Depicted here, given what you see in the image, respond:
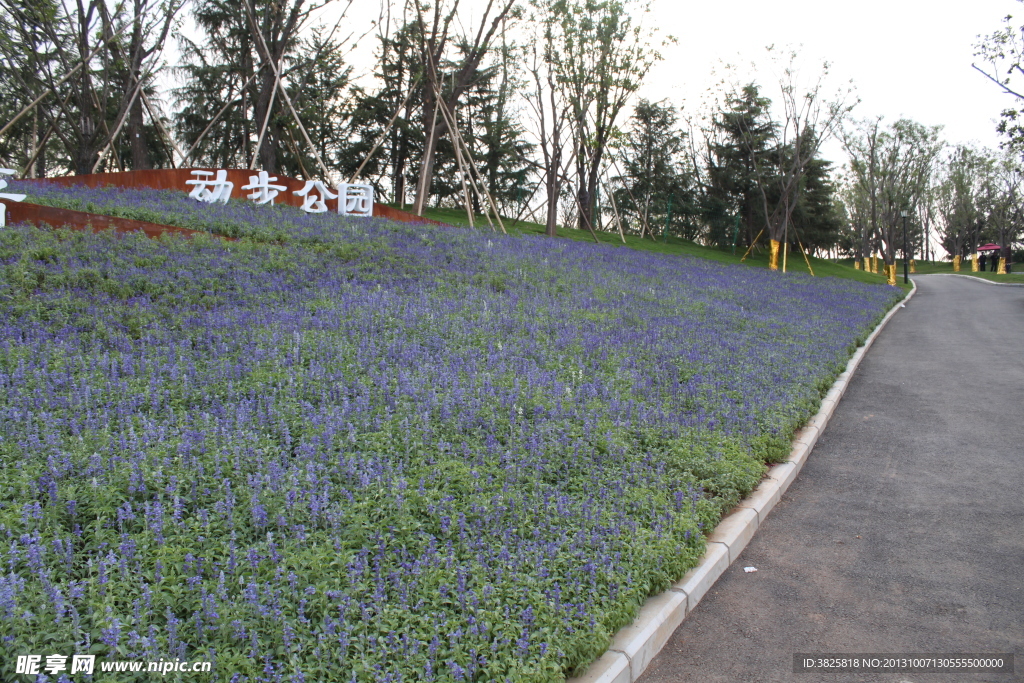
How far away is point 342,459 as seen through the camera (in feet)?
16.3

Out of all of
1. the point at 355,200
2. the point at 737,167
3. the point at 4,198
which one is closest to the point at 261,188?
the point at 355,200

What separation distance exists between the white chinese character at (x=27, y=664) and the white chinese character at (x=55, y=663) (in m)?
A: 0.04

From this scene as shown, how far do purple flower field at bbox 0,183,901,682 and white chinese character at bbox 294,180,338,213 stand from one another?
19.5 ft

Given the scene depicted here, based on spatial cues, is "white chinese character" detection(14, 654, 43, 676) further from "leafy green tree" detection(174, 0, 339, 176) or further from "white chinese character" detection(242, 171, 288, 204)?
"leafy green tree" detection(174, 0, 339, 176)

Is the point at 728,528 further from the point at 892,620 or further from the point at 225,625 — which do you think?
the point at 225,625

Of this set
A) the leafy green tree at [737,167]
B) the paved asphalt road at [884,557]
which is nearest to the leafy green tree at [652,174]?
the leafy green tree at [737,167]

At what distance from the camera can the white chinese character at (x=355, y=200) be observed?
59.7ft

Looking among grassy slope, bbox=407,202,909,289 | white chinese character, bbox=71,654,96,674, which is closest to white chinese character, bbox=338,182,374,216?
grassy slope, bbox=407,202,909,289

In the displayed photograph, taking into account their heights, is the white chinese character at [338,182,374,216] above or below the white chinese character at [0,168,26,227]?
above

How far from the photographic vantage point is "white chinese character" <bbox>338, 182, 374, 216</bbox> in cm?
1820

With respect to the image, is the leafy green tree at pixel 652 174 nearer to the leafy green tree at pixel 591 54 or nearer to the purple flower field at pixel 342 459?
the leafy green tree at pixel 591 54

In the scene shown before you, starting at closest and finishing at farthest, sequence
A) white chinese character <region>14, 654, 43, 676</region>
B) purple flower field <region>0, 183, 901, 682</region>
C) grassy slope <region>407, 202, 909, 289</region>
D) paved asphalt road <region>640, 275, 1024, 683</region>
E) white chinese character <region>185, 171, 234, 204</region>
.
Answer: white chinese character <region>14, 654, 43, 676</region> → purple flower field <region>0, 183, 901, 682</region> → paved asphalt road <region>640, 275, 1024, 683</region> → white chinese character <region>185, 171, 234, 204</region> → grassy slope <region>407, 202, 909, 289</region>

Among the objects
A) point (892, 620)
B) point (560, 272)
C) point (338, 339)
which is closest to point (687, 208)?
point (560, 272)

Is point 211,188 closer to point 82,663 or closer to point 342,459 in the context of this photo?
point 342,459
